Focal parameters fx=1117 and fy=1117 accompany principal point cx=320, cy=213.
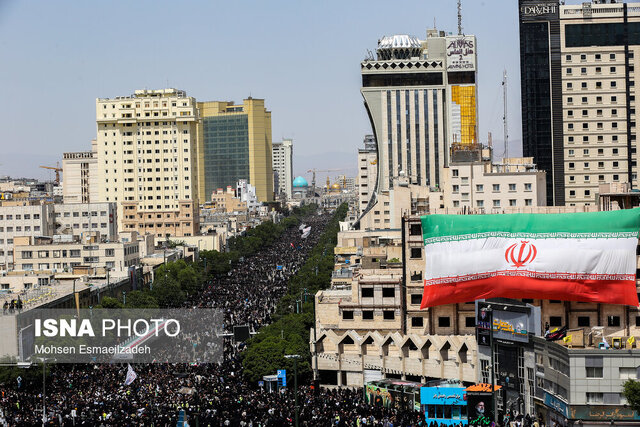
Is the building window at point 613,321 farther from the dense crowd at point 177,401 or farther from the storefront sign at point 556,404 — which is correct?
the dense crowd at point 177,401

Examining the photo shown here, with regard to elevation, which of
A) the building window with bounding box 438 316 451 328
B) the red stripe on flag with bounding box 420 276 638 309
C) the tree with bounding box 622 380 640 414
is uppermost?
the red stripe on flag with bounding box 420 276 638 309

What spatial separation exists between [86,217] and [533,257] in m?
90.9

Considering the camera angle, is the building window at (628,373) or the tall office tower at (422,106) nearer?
the building window at (628,373)

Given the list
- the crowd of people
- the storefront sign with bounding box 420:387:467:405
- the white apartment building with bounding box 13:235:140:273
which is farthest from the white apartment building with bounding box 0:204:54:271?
the storefront sign with bounding box 420:387:467:405

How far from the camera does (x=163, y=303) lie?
328ft

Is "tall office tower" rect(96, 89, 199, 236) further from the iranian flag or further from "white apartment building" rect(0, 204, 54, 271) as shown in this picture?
the iranian flag

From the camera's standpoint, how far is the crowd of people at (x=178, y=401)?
50.7 meters

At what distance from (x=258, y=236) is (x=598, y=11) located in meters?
95.8

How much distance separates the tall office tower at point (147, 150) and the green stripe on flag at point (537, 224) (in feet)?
413

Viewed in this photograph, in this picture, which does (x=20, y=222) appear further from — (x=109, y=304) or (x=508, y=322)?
(x=508, y=322)

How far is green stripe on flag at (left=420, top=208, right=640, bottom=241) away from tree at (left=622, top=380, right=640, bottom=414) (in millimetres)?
15114

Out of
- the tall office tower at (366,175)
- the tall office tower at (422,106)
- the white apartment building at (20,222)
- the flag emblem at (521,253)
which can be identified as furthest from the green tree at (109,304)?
the tall office tower at (366,175)

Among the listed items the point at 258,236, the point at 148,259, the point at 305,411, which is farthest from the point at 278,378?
the point at 258,236

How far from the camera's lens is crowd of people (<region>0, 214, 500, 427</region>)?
50.7m
